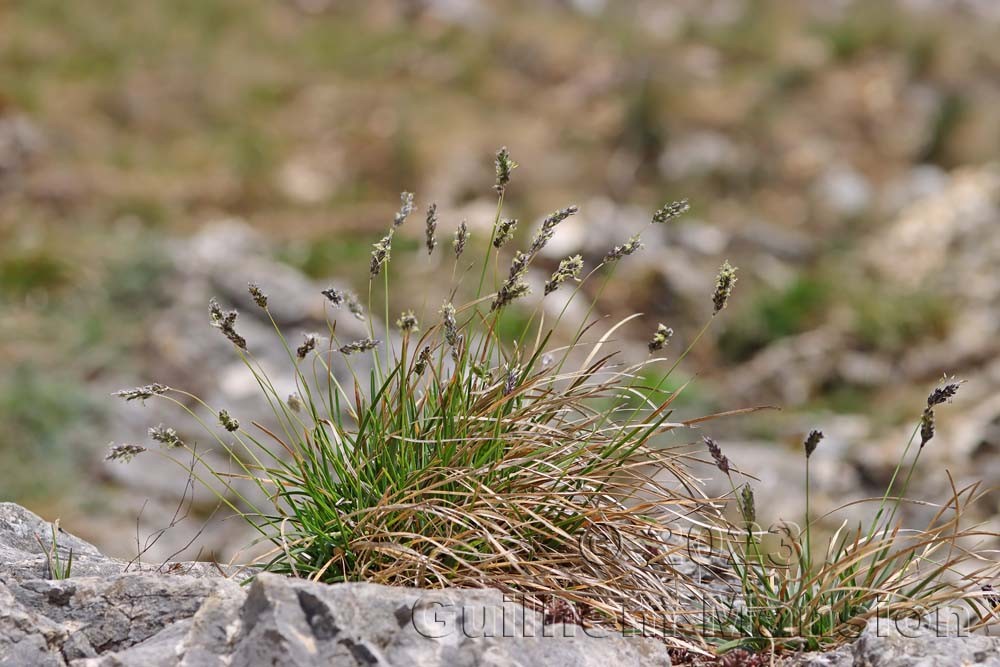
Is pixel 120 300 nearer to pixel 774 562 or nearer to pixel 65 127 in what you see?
pixel 65 127

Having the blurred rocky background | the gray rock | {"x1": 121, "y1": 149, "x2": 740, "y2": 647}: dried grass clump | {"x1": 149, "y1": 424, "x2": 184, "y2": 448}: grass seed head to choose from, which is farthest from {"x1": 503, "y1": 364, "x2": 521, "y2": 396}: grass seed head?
the blurred rocky background

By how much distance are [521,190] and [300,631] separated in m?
9.62

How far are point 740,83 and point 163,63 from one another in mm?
7521

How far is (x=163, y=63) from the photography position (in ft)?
43.4

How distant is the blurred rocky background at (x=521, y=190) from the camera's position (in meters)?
7.74

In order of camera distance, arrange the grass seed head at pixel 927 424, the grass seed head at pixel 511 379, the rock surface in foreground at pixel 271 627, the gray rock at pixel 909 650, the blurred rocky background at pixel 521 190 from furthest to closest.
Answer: the blurred rocky background at pixel 521 190
the grass seed head at pixel 511 379
the grass seed head at pixel 927 424
the gray rock at pixel 909 650
the rock surface in foreground at pixel 271 627

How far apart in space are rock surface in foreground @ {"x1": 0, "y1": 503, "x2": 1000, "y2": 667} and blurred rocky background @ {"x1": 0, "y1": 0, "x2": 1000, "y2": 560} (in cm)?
406

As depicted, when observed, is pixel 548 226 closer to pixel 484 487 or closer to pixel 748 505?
pixel 484 487

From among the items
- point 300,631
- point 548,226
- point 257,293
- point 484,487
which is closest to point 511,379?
point 484,487

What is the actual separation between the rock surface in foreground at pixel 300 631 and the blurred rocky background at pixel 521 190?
4.06 meters

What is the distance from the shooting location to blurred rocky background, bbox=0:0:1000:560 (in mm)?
7738

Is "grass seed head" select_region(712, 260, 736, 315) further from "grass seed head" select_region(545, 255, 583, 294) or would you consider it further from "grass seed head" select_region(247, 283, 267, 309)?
"grass seed head" select_region(247, 283, 267, 309)

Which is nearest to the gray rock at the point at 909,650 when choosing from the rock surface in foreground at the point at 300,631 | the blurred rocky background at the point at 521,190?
the rock surface in foreground at the point at 300,631

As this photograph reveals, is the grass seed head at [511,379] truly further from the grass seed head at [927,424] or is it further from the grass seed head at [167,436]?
the grass seed head at [927,424]
